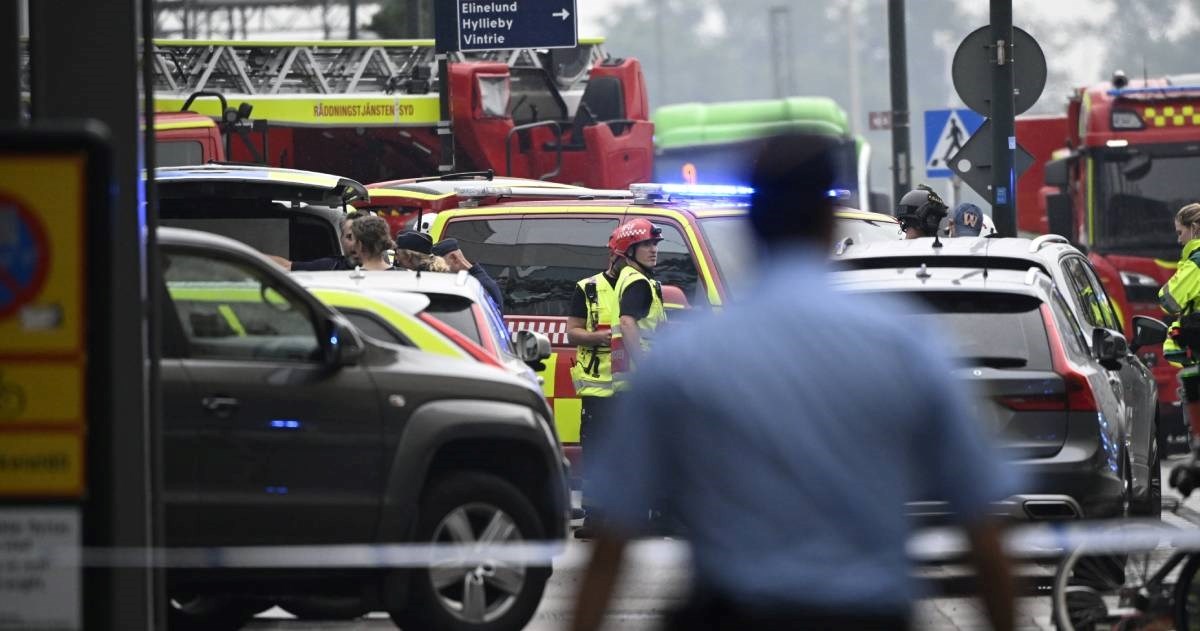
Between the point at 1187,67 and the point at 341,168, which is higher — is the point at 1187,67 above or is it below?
above

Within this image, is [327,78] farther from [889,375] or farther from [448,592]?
[889,375]

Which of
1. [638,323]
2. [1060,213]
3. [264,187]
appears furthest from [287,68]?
[638,323]

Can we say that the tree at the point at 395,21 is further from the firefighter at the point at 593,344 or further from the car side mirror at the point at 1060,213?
the firefighter at the point at 593,344

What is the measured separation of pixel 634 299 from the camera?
Answer: 1191 cm

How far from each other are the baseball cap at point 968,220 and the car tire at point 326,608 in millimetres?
7327

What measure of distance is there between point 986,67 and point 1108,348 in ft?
22.8

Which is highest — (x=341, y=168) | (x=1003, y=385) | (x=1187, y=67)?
(x=1187, y=67)

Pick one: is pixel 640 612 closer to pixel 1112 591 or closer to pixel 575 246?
pixel 1112 591

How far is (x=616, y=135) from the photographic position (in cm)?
2633

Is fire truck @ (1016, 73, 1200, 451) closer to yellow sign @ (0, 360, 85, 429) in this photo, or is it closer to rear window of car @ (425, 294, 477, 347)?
rear window of car @ (425, 294, 477, 347)

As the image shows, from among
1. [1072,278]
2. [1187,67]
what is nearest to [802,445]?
[1072,278]

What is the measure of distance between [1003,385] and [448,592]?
2581mm

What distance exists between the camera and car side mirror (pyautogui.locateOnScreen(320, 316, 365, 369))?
27.5 ft

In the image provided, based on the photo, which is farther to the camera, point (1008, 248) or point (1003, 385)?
point (1008, 248)
